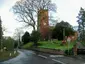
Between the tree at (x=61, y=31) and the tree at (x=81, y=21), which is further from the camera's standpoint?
the tree at (x=61, y=31)

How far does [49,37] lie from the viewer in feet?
326

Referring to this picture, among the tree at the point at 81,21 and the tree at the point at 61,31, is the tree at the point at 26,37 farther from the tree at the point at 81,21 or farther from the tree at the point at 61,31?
the tree at the point at 81,21

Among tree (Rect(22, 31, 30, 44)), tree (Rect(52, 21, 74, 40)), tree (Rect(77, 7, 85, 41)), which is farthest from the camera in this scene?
tree (Rect(22, 31, 30, 44))

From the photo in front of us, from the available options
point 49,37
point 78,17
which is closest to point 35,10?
point 78,17

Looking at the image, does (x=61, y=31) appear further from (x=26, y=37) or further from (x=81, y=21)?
(x=26, y=37)

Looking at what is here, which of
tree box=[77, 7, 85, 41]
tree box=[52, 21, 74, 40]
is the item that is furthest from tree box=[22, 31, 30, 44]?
tree box=[77, 7, 85, 41]

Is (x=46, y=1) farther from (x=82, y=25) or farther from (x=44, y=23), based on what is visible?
(x=82, y=25)

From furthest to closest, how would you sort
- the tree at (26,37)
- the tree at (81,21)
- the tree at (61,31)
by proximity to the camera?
the tree at (26,37), the tree at (61,31), the tree at (81,21)

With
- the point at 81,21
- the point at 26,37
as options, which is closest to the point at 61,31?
the point at 81,21

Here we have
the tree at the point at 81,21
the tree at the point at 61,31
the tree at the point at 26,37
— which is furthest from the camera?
the tree at the point at 26,37

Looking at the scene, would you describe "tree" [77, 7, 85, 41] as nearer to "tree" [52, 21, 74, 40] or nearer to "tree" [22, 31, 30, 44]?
"tree" [52, 21, 74, 40]

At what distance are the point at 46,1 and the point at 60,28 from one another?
682 inches

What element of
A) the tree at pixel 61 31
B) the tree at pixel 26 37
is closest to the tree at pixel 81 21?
the tree at pixel 61 31

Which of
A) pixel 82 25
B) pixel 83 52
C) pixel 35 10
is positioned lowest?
pixel 83 52
